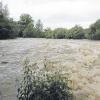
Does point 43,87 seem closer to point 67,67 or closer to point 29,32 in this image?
point 67,67

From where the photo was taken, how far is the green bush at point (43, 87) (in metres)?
10.4

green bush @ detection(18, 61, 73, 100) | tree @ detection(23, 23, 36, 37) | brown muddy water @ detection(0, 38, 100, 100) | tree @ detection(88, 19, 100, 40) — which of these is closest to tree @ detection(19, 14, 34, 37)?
tree @ detection(23, 23, 36, 37)

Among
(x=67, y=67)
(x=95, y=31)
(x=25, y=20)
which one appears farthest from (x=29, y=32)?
(x=67, y=67)

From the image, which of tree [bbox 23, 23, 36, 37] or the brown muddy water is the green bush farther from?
tree [bbox 23, 23, 36, 37]

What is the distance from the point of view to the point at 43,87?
1045 cm

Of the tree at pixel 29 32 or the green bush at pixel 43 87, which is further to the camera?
the tree at pixel 29 32

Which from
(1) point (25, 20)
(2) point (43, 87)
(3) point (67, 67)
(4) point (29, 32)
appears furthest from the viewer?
(1) point (25, 20)

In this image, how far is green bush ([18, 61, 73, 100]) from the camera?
34.0ft

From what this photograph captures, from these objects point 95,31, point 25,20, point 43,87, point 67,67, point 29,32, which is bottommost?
point 29,32

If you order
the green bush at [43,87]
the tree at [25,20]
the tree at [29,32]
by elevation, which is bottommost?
the tree at [29,32]

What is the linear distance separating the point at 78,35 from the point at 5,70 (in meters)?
27.1

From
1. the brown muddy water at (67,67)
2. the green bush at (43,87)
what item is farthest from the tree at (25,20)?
the green bush at (43,87)

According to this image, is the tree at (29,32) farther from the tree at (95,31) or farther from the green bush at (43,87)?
the green bush at (43,87)

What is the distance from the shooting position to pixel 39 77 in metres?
10.8
